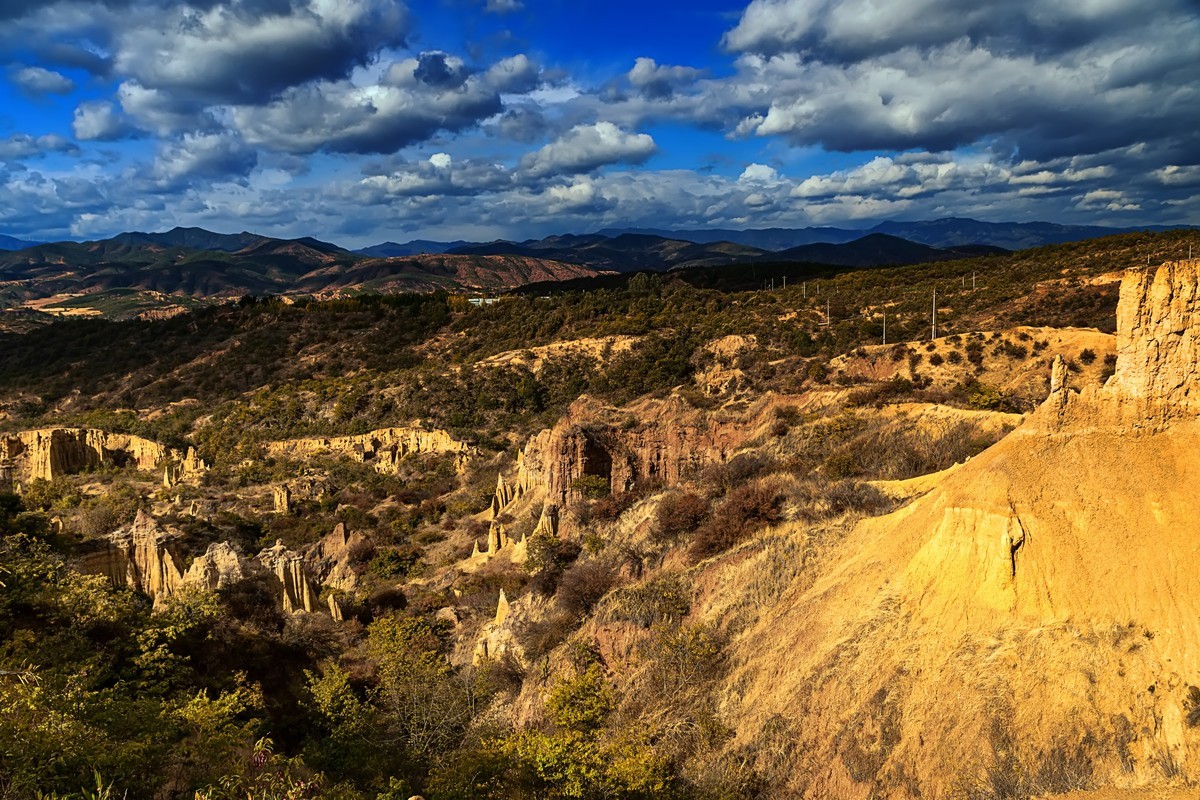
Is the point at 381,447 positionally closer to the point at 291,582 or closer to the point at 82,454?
the point at 82,454

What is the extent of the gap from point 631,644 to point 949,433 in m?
13.0

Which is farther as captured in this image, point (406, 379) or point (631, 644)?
point (406, 379)

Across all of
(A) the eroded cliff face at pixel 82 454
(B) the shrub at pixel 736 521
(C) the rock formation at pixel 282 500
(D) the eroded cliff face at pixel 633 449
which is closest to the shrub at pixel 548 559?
(D) the eroded cliff face at pixel 633 449

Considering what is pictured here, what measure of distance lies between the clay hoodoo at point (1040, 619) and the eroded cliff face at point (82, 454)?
48.3 metres

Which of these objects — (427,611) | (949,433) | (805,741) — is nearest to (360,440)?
(427,611)

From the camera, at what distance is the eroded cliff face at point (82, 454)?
49.8 meters

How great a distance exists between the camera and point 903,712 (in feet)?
38.6

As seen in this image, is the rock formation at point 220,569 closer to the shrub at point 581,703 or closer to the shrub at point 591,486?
the shrub at point 591,486

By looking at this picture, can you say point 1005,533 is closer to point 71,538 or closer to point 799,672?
point 799,672

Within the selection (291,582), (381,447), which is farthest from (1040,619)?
(381,447)

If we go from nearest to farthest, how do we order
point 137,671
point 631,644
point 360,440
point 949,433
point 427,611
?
point 137,671
point 631,644
point 949,433
point 427,611
point 360,440

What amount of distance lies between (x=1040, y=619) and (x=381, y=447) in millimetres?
46844

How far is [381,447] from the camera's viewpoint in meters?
51.7

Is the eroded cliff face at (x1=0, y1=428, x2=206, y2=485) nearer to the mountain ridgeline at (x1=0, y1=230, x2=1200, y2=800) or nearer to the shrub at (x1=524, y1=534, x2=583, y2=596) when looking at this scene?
the mountain ridgeline at (x1=0, y1=230, x2=1200, y2=800)
